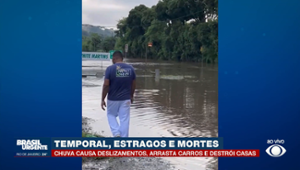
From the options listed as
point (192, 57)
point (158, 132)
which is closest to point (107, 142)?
point (158, 132)

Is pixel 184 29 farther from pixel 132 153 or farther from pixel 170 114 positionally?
pixel 132 153

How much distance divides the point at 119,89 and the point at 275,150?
236 centimetres

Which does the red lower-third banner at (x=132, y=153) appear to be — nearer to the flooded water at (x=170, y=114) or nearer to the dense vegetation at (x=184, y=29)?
the flooded water at (x=170, y=114)

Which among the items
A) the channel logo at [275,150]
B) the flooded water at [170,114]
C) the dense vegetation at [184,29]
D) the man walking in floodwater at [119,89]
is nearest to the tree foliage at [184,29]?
the dense vegetation at [184,29]

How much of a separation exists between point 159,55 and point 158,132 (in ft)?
116

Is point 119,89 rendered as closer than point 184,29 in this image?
Yes

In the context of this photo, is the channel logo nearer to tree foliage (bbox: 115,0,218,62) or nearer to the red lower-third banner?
the red lower-third banner

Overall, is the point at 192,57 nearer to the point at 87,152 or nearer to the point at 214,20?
the point at 214,20

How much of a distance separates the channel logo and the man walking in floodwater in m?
2.17

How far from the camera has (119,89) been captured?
5.66 meters

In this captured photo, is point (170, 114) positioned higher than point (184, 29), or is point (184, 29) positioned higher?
point (184, 29)

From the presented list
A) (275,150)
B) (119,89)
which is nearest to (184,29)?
(119,89)

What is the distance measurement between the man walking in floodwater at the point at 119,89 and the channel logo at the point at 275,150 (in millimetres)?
2171

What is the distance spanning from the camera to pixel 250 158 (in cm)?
462
